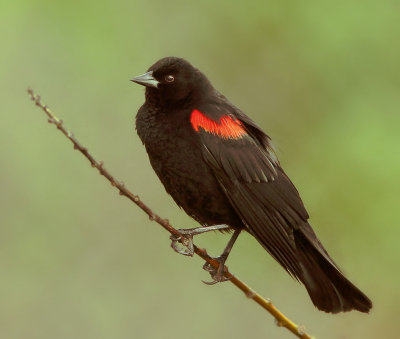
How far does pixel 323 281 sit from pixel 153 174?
2.71 m

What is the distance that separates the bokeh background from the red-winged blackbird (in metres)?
2.15

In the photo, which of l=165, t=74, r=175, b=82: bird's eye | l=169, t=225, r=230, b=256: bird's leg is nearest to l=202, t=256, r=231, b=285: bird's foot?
l=169, t=225, r=230, b=256: bird's leg

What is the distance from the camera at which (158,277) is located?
6.35m

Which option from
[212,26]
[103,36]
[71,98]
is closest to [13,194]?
[71,98]

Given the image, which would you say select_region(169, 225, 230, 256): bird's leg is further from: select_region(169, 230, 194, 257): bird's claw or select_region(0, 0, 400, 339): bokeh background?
select_region(0, 0, 400, 339): bokeh background

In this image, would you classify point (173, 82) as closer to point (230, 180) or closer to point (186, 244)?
point (230, 180)

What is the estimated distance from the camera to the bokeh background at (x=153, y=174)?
6137 millimetres

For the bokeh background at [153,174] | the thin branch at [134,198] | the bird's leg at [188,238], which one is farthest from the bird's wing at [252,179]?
the bokeh background at [153,174]

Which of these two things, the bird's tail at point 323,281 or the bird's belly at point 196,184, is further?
the bird's belly at point 196,184

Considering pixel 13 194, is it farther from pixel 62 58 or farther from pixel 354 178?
pixel 354 178

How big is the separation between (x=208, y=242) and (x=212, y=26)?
1911 mm

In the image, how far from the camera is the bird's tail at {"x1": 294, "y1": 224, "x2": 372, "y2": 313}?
141 inches

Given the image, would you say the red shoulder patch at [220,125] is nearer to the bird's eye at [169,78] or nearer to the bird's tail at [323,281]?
the bird's eye at [169,78]

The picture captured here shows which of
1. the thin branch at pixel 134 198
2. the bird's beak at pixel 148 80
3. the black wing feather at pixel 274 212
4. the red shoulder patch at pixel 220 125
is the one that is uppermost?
the bird's beak at pixel 148 80
